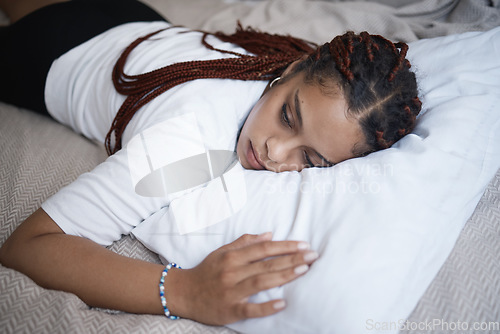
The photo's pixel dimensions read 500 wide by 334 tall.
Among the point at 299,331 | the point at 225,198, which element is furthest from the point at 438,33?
the point at 299,331

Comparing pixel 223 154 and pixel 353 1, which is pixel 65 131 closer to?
pixel 223 154

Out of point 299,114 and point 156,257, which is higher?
point 299,114

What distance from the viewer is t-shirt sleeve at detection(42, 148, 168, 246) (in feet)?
2.27

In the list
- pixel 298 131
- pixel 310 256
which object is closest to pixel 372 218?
pixel 310 256

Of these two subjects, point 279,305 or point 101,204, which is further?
point 101,204

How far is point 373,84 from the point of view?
77 centimetres

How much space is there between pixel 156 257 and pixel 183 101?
351 mm

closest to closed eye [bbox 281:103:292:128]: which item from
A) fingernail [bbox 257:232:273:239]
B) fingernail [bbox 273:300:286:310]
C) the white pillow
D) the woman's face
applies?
the woman's face

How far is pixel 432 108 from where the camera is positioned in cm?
85

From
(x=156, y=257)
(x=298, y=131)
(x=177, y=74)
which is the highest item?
(x=177, y=74)

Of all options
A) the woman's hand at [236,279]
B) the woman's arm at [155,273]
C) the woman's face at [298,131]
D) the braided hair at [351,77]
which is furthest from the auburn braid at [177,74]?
the woman's hand at [236,279]

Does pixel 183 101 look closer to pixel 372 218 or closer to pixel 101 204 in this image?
pixel 101 204

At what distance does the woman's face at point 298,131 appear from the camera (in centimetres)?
76

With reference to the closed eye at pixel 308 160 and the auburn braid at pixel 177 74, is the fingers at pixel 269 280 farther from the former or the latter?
the auburn braid at pixel 177 74
